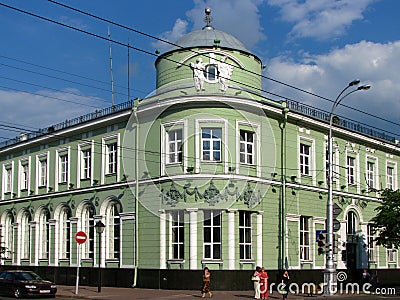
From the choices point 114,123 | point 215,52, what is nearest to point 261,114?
point 215,52

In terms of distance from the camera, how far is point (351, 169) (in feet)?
140

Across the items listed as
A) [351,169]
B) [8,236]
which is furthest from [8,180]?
[351,169]

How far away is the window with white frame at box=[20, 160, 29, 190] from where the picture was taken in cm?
4672

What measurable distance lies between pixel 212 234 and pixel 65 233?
551 inches

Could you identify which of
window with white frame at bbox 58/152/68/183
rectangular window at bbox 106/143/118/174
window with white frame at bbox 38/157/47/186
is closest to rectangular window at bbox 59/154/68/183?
window with white frame at bbox 58/152/68/183

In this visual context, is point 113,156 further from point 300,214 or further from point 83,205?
point 300,214

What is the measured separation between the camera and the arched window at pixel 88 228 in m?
38.8

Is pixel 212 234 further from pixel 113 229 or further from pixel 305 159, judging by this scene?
pixel 305 159

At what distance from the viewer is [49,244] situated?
42625 mm

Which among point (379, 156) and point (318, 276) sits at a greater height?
point (379, 156)

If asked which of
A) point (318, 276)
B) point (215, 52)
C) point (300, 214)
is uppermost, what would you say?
point (215, 52)

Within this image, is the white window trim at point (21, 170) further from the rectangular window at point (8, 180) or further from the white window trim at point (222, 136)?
the white window trim at point (222, 136)

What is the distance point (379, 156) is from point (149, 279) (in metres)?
22.0

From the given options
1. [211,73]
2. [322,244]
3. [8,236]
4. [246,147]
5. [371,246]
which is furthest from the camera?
[8,236]
